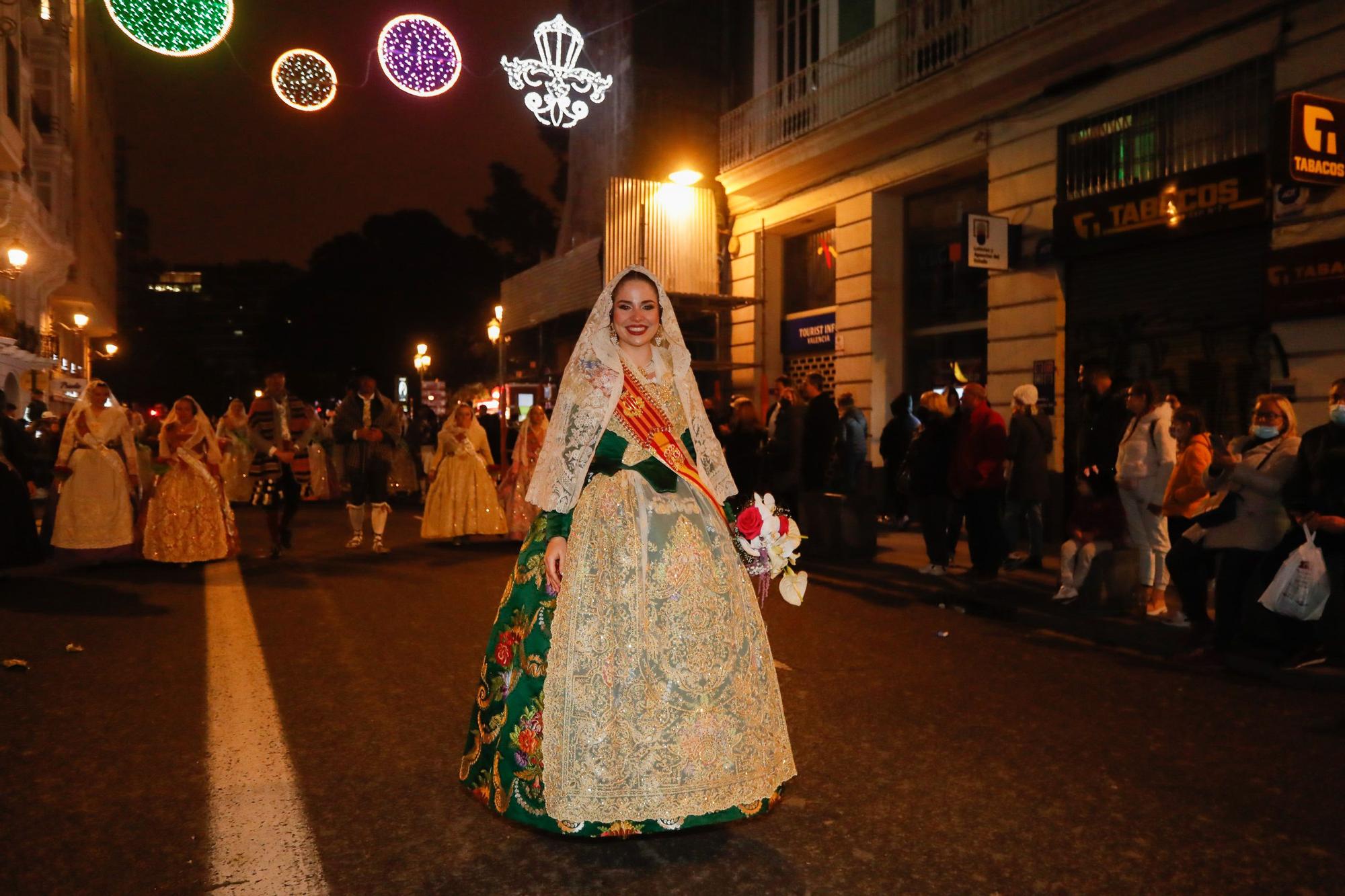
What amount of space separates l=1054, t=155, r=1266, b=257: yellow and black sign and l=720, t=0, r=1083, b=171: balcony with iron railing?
2.29 meters

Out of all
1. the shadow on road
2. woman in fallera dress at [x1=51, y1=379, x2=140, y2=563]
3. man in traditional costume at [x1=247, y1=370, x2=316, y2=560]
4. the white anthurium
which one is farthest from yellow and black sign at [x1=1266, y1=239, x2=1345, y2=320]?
woman in fallera dress at [x1=51, y1=379, x2=140, y2=563]

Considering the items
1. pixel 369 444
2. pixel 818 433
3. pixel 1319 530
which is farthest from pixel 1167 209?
pixel 369 444

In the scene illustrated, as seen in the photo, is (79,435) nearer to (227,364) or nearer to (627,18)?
(627,18)

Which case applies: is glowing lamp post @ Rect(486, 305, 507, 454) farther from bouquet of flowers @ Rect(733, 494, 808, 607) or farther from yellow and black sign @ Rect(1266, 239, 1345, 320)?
bouquet of flowers @ Rect(733, 494, 808, 607)

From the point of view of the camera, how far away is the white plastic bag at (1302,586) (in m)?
5.91

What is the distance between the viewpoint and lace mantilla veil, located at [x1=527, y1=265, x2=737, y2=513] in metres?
3.69

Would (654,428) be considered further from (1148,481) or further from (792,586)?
(1148,481)

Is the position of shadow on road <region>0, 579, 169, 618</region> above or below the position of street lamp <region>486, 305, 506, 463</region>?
below

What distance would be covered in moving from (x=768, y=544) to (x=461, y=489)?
896 centimetres

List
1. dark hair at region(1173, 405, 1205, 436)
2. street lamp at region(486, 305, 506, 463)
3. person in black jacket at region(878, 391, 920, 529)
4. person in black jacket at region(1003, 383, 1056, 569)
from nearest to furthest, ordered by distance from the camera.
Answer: dark hair at region(1173, 405, 1205, 436), person in black jacket at region(1003, 383, 1056, 569), person in black jacket at region(878, 391, 920, 529), street lamp at region(486, 305, 506, 463)

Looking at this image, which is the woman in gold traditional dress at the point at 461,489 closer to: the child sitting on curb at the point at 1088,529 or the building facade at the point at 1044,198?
the building facade at the point at 1044,198

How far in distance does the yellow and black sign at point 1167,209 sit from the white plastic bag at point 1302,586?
18.2 feet

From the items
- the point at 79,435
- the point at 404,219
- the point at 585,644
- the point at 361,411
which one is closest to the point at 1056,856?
the point at 585,644

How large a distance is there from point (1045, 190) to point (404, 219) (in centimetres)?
4301
